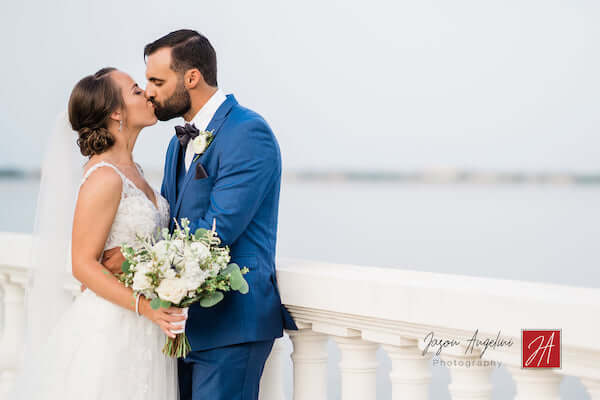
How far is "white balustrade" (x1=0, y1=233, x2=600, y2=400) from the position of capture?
1919 millimetres

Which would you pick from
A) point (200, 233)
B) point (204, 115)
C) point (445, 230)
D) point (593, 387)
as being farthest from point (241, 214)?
point (445, 230)

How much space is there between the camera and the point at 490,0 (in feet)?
132

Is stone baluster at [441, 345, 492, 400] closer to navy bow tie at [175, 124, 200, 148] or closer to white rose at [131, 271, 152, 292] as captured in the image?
white rose at [131, 271, 152, 292]

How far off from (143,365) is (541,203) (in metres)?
62.8

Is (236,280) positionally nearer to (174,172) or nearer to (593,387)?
(174,172)

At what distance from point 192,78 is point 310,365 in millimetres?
1211

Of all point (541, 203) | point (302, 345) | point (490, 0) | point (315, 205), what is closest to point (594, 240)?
point (490, 0)

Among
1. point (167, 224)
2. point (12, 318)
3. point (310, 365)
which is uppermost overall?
point (167, 224)

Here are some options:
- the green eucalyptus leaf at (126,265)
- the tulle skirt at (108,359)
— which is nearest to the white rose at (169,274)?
the green eucalyptus leaf at (126,265)

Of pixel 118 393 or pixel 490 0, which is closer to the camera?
pixel 118 393

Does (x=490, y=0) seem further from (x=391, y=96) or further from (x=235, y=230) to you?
(x=235, y=230)

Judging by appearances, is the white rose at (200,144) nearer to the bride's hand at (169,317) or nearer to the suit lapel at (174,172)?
the suit lapel at (174,172)

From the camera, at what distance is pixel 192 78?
287 cm

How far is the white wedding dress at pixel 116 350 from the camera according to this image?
2.82 m
